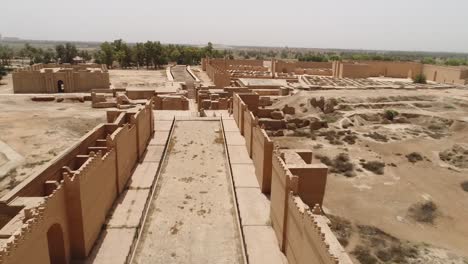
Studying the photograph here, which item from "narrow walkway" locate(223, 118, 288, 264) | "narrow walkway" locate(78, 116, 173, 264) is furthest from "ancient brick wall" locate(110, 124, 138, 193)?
"narrow walkway" locate(223, 118, 288, 264)

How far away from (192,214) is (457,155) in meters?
19.3

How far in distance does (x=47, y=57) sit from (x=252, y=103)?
6784cm

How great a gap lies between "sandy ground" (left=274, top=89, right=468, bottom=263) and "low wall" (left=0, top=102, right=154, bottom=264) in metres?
8.78

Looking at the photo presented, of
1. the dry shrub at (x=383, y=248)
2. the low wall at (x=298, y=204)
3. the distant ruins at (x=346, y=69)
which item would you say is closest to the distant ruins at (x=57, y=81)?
the distant ruins at (x=346, y=69)

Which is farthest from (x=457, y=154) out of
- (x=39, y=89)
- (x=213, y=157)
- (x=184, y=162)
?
(x=39, y=89)

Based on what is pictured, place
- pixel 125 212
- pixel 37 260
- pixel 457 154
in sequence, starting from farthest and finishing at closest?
pixel 457 154
pixel 125 212
pixel 37 260

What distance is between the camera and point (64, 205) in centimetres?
950

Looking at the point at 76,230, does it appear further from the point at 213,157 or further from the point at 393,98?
the point at 393,98

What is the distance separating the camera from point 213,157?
18.5 meters

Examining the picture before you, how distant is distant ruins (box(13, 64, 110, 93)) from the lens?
38.1m

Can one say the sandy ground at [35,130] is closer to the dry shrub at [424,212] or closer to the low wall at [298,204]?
the low wall at [298,204]

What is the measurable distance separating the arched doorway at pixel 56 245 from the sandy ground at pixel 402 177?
9.27 m

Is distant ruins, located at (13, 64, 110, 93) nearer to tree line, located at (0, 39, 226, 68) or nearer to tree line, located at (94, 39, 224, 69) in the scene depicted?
tree line, located at (0, 39, 226, 68)

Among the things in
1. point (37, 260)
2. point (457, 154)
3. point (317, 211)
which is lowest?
point (457, 154)
